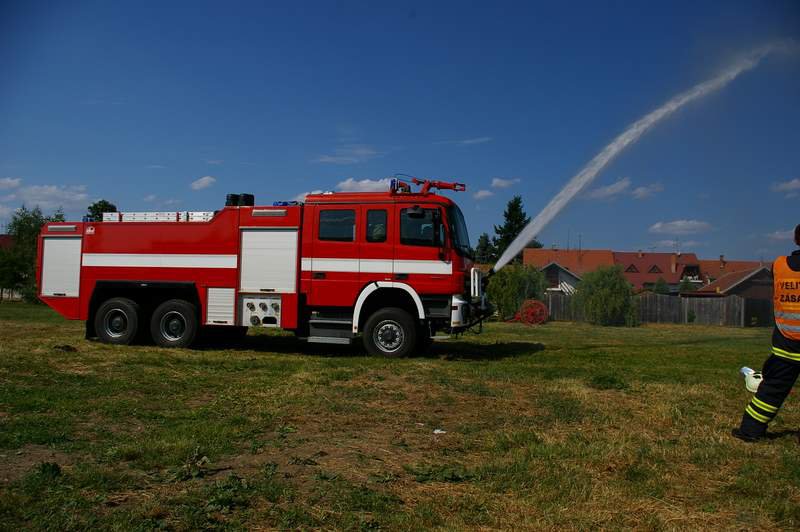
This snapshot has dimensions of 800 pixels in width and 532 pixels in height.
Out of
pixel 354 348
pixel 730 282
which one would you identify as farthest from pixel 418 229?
pixel 730 282

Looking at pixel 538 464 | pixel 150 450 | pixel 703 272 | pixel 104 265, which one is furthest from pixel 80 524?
pixel 703 272

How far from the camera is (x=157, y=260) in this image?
1302 centimetres

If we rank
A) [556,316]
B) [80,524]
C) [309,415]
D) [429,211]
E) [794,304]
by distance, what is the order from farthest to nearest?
[556,316] → [429,211] → [309,415] → [794,304] → [80,524]

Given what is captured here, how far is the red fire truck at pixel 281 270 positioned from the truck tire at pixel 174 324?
0.02 m

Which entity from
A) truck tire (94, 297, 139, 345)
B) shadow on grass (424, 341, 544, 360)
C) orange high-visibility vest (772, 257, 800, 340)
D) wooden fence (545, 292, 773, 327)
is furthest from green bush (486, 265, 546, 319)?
orange high-visibility vest (772, 257, 800, 340)

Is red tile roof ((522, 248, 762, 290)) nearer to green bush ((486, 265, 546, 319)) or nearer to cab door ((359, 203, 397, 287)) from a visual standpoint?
green bush ((486, 265, 546, 319))

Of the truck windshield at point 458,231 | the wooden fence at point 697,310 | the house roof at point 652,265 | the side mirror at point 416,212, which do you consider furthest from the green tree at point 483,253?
the house roof at point 652,265

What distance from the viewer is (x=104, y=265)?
13.3 m

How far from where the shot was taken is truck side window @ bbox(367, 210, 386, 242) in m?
11.8

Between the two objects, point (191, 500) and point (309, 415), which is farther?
point (309, 415)

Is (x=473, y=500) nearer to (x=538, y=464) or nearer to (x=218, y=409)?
(x=538, y=464)

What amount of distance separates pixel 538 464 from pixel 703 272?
Result: 87165mm

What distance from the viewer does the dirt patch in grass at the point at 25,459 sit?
14.8 ft

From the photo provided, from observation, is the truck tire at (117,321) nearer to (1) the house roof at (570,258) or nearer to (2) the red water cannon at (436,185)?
(2) the red water cannon at (436,185)
